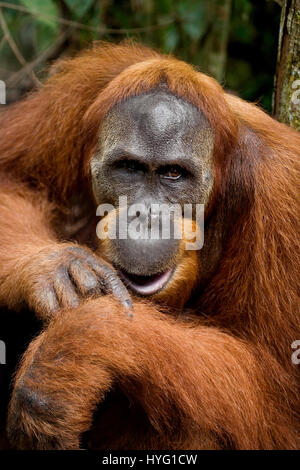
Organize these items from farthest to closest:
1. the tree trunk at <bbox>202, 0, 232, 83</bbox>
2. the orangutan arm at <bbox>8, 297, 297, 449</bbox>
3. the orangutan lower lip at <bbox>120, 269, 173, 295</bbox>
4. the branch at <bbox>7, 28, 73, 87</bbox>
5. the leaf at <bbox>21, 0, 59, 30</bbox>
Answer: the tree trunk at <bbox>202, 0, 232, 83</bbox>, the branch at <bbox>7, 28, 73, 87</bbox>, the leaf at <bbox>21, 0, 59, 30</bbox>, the orangutan lower lip at <bbox>120, 269, 173, 295</bbox>, the orangutan arm at <bbox>8, 297, 297, 449</bbox>

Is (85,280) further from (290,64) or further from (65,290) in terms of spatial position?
(290,64)

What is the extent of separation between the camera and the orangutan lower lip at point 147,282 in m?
2.86

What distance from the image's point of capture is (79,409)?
2.41m

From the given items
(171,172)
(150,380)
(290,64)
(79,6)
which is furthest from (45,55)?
(150,380)

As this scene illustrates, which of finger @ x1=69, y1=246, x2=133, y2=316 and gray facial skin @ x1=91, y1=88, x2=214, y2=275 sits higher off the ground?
gray facial skin @ x1=91, y1=88, x2=214, y2=275

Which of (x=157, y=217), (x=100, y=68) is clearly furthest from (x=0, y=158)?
(x=157, y=217)

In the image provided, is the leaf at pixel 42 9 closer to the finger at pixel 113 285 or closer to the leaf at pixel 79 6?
the leaf at pixel 79 6

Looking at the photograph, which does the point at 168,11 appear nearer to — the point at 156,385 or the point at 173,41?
the point at 173,41

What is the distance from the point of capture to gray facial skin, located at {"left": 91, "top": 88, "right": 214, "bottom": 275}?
9.42 ft

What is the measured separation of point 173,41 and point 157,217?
129 inches

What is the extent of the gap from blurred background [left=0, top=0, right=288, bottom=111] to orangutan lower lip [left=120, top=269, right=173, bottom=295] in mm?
2536

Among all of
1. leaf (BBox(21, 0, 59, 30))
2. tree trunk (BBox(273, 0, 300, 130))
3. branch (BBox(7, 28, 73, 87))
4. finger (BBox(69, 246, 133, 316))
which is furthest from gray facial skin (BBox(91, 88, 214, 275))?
branch (BBox(7, 28, 73, 87))

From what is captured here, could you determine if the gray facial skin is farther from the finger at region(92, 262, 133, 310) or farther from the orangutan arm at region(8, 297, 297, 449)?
the orangutan arm at region(8, 297, 297, 449)

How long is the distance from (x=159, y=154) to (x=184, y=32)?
3.03 meters
